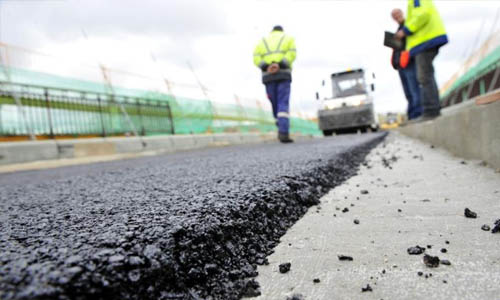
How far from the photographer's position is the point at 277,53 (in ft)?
22.9

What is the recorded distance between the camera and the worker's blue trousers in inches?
282

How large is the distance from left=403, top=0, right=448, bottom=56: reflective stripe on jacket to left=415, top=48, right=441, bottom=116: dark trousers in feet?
0.37

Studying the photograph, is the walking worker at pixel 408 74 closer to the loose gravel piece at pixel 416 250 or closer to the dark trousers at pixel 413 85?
the dark trousers at pixel 413 85

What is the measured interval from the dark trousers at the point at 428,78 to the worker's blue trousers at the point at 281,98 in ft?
8.67

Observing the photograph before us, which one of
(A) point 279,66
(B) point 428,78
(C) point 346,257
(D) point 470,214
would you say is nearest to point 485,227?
(D) point 470,214

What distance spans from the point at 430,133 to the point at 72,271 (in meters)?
4.92

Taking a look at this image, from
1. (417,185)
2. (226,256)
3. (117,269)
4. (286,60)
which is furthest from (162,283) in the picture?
(286,60)

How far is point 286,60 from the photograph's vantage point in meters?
6.97

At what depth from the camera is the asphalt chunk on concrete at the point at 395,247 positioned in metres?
0.92

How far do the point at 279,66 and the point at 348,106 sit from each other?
857 cm

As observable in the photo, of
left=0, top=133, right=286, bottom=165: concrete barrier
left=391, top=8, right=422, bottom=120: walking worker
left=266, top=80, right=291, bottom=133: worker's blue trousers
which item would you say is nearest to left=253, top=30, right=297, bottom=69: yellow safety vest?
left=266, top=80, right=291, bottom=133: worker's blue trousers

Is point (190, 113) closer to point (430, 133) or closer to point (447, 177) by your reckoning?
point (430, 133)

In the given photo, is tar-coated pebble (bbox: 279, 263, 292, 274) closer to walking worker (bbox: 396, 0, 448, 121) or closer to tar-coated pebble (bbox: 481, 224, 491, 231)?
tar-coated pebble (bbox: 481, 224, 491, 231)

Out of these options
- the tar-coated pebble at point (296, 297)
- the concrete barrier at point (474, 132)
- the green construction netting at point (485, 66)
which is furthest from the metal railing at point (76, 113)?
the green construction netting at point (485, 66)
